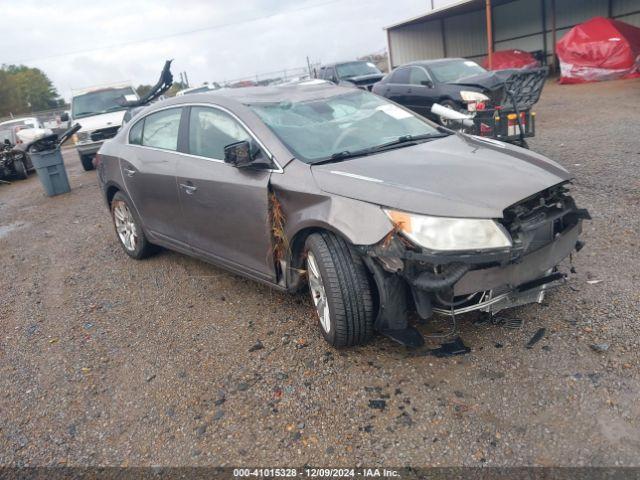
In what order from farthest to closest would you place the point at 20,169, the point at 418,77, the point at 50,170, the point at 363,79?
the point at 363,79 → the point at 20,169 → the point at 418,77 → the point at 50,170

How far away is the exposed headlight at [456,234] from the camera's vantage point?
9.44 ft

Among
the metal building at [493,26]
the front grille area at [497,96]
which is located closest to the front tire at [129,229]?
the front grille area at [497,96]

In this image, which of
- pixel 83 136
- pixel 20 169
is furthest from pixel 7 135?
pixel 83 136

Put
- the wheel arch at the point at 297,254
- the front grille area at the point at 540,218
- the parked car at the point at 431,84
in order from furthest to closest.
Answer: the parked car at the point at 431,84 < the wheel arch at the point at 297,254 < the front grille area at the point at 540,218

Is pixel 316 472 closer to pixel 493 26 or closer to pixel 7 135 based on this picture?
pixel 7 135

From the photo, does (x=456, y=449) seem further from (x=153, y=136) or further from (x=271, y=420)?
(x=153, y=136)

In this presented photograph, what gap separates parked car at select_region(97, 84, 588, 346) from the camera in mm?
2938

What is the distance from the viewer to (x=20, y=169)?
1470cm

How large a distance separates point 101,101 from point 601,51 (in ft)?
50.4

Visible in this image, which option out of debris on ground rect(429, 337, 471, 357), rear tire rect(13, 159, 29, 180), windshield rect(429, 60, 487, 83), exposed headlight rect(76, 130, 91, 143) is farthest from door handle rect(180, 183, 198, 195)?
rear tire rect(13, 159, 29, 180)

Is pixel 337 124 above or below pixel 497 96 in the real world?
above

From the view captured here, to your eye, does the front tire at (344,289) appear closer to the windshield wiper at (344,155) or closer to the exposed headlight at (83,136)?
the windshield wiper at (344,155)

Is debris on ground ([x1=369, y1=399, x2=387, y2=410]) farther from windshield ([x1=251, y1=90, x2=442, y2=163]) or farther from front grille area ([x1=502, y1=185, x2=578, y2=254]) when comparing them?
windshield ([x1=251, y1=90, x2=442, y2=163])

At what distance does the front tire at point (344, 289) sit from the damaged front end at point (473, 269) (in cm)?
9
